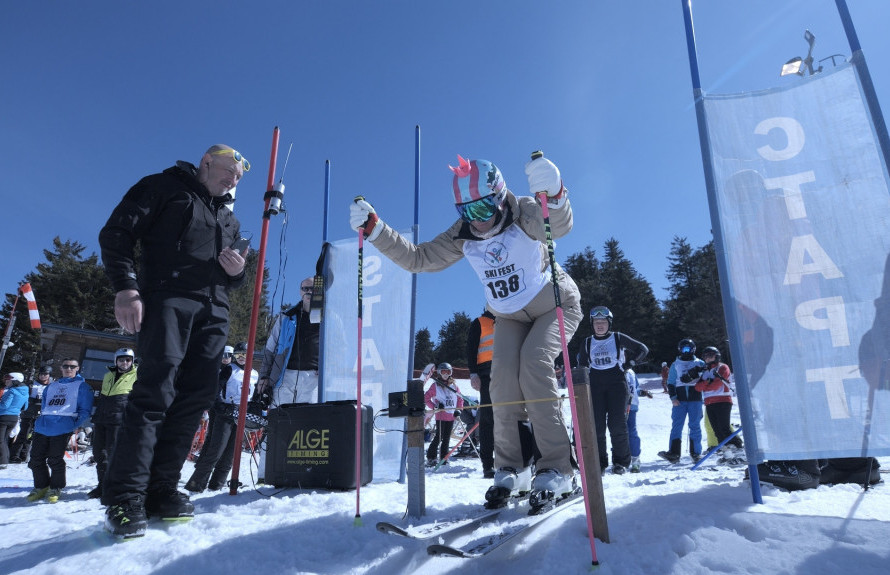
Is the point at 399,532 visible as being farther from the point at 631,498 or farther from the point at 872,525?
the point at 872,525

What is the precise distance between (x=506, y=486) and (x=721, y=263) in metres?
1.85

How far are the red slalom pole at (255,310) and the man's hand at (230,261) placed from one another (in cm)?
71

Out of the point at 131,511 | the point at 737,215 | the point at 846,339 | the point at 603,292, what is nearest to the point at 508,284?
the point at 737,215

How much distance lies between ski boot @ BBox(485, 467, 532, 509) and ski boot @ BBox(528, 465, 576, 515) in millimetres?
190

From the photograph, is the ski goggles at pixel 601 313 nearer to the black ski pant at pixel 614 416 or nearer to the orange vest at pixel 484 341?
the black ski pant at pixel 614 416

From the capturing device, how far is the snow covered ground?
1.81 metres

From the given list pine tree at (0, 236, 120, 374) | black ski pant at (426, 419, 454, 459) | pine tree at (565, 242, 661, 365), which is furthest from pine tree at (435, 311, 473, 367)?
black ski pant at (426, 419, 454, 459)

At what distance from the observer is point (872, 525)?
6.61 feet

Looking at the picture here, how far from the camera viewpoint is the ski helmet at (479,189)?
3125 mm

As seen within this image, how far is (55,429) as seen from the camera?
557cm

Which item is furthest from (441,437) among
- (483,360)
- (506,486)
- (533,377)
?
(533,377)

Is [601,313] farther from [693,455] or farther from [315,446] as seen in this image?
[315,446]

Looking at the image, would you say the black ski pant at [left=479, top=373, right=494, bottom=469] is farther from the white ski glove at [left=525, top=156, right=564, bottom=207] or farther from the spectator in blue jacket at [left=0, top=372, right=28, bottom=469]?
the spectator in blue jacket at [left=0, top=372, right=28, bottom=469]

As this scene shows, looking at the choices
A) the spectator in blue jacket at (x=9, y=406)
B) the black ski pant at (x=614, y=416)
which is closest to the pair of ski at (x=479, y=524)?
the black ski pant at (x=614, y=416)
